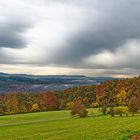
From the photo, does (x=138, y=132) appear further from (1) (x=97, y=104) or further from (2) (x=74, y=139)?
(1) (x=97, y=104)

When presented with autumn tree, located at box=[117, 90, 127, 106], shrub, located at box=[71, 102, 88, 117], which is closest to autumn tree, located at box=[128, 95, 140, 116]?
shrub, located at box=[71, 102, 88, 117]

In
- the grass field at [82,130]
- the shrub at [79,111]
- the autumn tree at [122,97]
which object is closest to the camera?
the grass field at [82,130]

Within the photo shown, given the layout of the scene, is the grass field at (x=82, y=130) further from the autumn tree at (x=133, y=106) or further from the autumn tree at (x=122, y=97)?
the autumn tree at (x=122, y=97)

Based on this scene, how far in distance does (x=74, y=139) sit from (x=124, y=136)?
198 inches

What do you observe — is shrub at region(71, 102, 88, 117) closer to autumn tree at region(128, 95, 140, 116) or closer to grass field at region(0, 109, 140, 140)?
autumn tree at region(128, 95, 140, 116)

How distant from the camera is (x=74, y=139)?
28.8 meters

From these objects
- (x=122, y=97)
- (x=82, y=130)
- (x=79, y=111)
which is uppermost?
(x=82, y=130)

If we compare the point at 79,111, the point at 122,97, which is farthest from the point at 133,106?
the point at 122,97

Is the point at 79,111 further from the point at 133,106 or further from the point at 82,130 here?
the point at 82,130

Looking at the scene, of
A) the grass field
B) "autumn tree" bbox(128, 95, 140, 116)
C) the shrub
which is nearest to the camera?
the grass field

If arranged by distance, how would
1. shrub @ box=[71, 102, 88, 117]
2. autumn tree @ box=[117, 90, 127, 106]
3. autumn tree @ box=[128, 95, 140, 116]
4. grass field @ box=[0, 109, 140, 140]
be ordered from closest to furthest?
grass field @ box=[0, 109, 140, 140] < autumn tree @ box=[128, 95, 140, 116] < shrub @ box=[71, 102, 88, 117] < autumn tree @ box=[117, 90, 127, 106]

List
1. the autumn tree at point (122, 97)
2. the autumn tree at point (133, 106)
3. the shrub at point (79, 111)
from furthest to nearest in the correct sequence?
the autumn tree at point (122, 97) → the shrub at point (79, 111) → the autumn tree at point (133, 106)

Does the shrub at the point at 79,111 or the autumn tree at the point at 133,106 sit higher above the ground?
the autumn tree at the point at 133,106

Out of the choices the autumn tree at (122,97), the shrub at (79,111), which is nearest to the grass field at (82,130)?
the shrub at (79,111)
